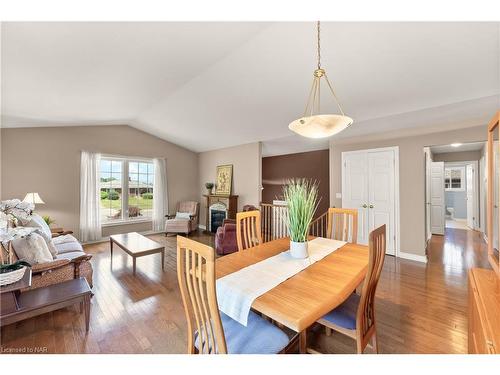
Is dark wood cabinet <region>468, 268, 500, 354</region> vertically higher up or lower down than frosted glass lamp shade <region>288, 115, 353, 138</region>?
lower down

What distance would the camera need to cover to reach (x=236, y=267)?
1.53 metres

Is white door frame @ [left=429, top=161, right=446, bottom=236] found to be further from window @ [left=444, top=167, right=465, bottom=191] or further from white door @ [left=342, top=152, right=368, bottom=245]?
white door @ [left=342, top=152, right=368, bottom=245]

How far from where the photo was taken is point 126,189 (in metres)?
5.62

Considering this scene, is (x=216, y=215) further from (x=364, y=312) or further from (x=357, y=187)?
(x=364, y=312)

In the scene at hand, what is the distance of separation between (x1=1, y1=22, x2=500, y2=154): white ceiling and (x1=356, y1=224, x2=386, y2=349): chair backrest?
188cm

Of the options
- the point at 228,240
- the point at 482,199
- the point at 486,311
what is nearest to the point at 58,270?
the point at 228,240

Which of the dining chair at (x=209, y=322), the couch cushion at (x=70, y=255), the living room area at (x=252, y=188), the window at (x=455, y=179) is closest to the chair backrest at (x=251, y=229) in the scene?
the living room area at (x=252, y=188)

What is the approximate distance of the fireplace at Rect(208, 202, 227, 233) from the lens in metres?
5.78

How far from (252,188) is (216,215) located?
4.52 feet

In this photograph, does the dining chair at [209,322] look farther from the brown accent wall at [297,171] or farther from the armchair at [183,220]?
the brown accent wall at [297,171]

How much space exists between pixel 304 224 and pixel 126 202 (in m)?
5.41

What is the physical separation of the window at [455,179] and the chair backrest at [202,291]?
29.6 feet

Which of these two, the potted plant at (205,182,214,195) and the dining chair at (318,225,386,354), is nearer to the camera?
the dining chair at (318,225,386,354)

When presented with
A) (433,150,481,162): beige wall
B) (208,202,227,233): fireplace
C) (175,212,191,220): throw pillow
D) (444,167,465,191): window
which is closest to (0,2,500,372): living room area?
(433,150,481,162): beige wall
